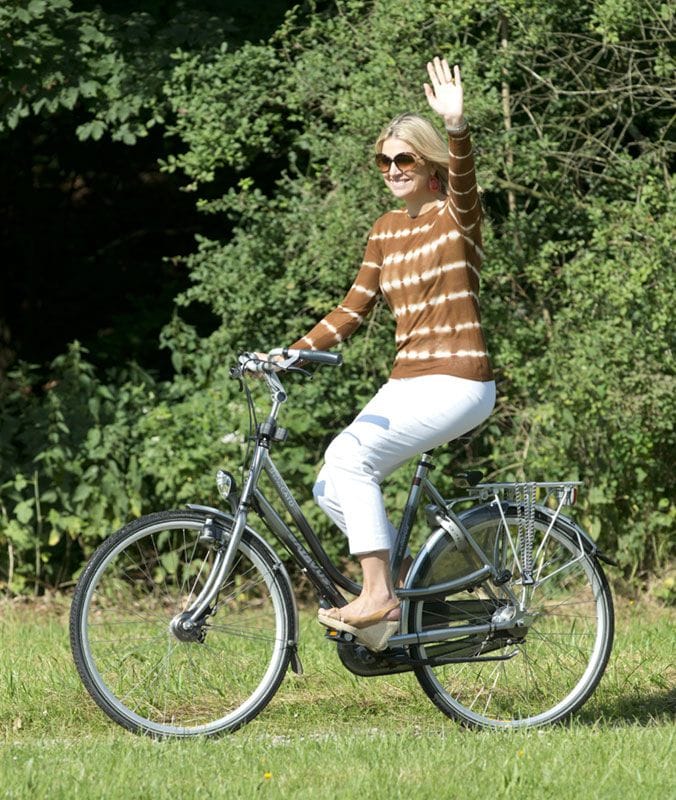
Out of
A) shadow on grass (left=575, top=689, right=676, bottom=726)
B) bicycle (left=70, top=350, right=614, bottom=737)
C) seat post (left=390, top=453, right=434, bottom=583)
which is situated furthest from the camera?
shadow on grass (left=575, top=689, right=676, bottom=726)

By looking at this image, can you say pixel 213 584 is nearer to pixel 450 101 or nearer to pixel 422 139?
pixel 422 139

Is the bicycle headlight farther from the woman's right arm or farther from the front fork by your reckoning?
the woman's right arm

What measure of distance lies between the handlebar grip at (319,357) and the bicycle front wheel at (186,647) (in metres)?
0.62

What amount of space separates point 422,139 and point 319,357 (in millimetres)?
812

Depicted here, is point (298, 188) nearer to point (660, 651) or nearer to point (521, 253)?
point (521, 253)

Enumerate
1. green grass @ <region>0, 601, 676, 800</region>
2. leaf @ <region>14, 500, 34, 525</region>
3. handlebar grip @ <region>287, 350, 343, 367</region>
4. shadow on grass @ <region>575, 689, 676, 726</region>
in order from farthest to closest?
leaf @ <region>14, 500, 34, 525</region>, shadow on grass @ <region>575, 689, 676, 726</region>, handlebar grip @ <region>287, 350, 343, 367</region>, green grass @ <region>0, 601, 676, 800</region>

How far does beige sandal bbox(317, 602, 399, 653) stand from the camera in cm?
469

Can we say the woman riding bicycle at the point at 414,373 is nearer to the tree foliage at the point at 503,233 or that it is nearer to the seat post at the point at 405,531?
the seat post at the point at 405,531

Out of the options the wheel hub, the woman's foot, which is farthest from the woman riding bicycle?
the wheel hub

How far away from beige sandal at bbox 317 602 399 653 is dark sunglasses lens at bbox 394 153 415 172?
57.4 inches

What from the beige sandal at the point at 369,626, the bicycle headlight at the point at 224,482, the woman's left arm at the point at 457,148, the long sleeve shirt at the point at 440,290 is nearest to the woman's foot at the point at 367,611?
the beige sandal at the point at 369,626

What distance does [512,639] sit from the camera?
5043 mm

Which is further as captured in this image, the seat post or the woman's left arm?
the seat post

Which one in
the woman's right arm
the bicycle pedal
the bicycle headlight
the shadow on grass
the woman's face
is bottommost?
the shadow on grass
